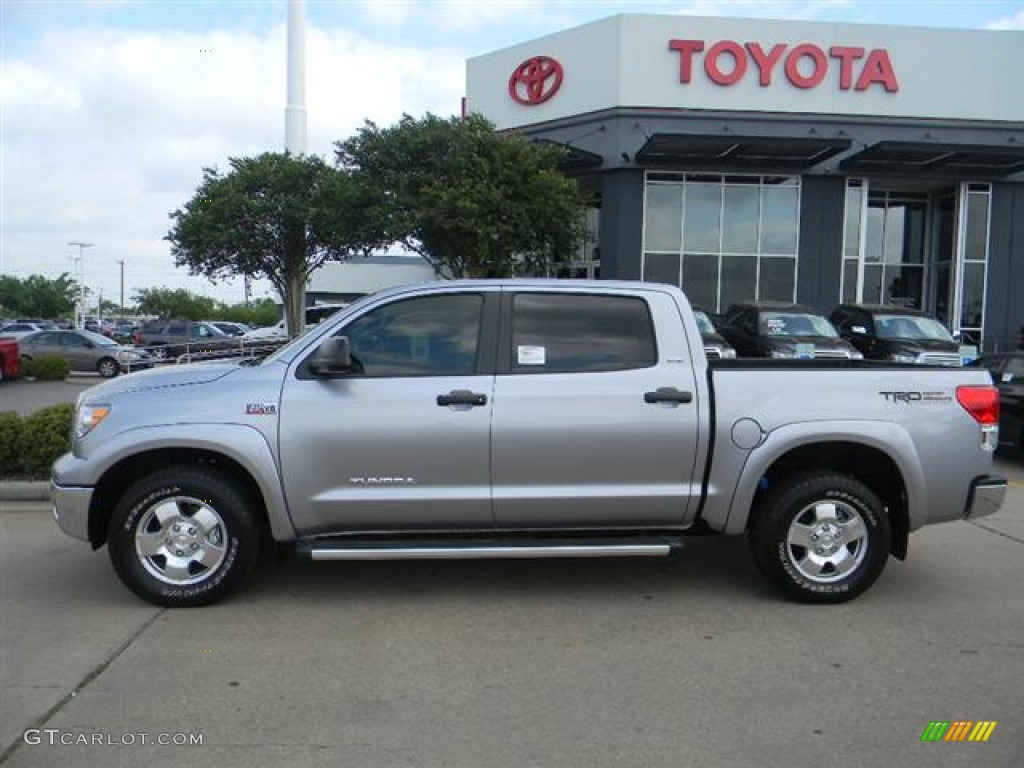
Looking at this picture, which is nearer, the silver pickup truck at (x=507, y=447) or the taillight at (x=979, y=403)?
the silver pickup truck at (x=507, y=447)

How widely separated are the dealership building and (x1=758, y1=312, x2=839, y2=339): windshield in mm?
8739

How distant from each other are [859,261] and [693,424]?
79.7ft

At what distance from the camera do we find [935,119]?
26.0 metres

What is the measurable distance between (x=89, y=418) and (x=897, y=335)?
1548cm

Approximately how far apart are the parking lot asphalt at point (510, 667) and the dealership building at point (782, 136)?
2065 centimetres

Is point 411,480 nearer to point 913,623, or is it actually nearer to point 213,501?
point 213,501

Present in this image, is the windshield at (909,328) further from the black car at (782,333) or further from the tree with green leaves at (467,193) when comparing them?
the tree with green leaves at (467,193)

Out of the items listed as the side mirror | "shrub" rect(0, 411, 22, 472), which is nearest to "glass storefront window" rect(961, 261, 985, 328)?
"shrub" rect(0, 411, 22, 472)

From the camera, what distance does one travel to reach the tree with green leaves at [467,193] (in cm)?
2075

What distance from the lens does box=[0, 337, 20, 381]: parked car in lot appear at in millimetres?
19984

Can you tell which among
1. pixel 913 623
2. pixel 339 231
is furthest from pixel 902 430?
pixel 339 231

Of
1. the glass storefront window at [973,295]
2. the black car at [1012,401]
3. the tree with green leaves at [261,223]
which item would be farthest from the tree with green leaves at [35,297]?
the black car at [1012,401]

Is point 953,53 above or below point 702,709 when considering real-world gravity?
above

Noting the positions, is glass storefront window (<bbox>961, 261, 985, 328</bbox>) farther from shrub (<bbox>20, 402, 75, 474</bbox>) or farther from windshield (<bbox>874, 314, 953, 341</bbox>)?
shrub (<bbox>20, 402, 75, 474</bbox>)
